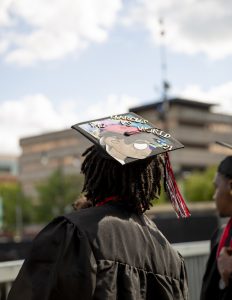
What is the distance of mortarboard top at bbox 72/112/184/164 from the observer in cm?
236

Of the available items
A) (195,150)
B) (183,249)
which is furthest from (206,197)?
(183,249)

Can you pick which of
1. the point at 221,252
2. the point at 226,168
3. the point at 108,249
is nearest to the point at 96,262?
the point at 108,249

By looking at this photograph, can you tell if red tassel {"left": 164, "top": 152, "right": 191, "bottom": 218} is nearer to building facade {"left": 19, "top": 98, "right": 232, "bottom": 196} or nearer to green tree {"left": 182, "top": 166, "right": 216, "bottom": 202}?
green tree {"left": 182, "top": 166, "right": 216, "bottom": 202}

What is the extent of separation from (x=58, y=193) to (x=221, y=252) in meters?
58.1

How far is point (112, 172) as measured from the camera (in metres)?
2.39

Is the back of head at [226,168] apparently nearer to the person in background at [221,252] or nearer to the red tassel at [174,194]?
the person in background at [221,252]

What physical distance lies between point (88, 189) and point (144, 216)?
0.87ft

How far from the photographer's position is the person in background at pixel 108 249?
2.15 meters

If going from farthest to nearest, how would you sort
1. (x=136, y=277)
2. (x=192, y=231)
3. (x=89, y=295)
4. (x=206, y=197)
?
(x=206, y=197) → (x=192, y=231) → (x=136, y=277) → (x=89, y=295)

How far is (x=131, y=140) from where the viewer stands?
2.47m

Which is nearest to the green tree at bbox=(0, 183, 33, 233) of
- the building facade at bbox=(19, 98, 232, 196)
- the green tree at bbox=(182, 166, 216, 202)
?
the building facade at bbox=(19, 98, 232, 196)

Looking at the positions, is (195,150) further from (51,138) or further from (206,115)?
(51,138)

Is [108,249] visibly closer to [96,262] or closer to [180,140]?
[96,262]

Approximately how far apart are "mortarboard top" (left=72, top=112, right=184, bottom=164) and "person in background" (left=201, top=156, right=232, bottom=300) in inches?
53.2
